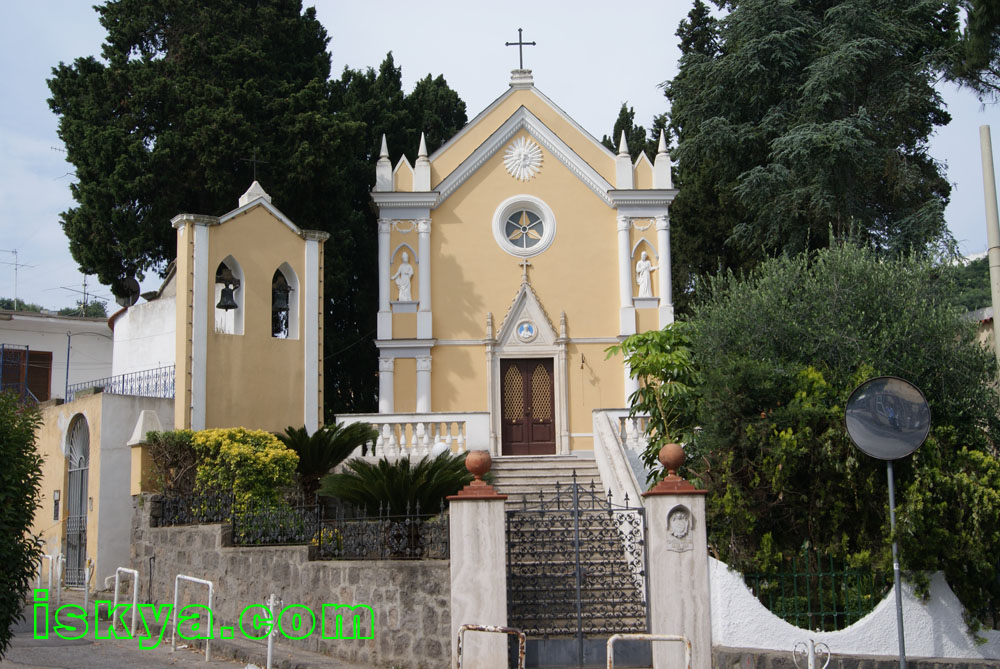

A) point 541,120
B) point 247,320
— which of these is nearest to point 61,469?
point 247,320

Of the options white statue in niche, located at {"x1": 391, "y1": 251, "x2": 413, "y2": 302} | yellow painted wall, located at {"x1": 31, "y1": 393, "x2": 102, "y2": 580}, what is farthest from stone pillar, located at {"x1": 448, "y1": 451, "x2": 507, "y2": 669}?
white statue in niche, located at {"x1": 391, "y1": 251, "x2": 413, "y2": 302}

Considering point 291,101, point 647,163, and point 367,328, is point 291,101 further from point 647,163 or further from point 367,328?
point 647,163

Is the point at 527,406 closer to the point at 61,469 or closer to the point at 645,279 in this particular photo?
the point at 645,279

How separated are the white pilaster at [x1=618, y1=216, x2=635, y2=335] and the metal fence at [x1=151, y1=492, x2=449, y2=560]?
10078mm

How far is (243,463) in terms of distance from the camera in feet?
49.8

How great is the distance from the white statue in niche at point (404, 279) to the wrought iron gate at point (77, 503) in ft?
26.2

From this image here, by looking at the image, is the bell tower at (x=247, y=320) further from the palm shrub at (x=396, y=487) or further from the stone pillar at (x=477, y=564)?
the stone pillar at (x=477, y=564)

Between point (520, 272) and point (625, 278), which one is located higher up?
point (520, 272)

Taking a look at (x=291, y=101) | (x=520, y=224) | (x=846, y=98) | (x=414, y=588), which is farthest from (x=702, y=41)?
(x=414, y=588)

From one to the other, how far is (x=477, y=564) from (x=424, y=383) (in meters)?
12.5

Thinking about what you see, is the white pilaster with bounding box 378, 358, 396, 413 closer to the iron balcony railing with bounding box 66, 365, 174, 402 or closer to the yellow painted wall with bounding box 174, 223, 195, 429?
the iron balcony railing with bounding box 66, 365, 174, 402

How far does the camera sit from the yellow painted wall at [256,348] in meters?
17.5

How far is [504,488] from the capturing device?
671 inches

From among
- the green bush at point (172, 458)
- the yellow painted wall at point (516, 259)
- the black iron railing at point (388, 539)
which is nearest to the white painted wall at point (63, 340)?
the yellow painted wall at point (516, 259)
